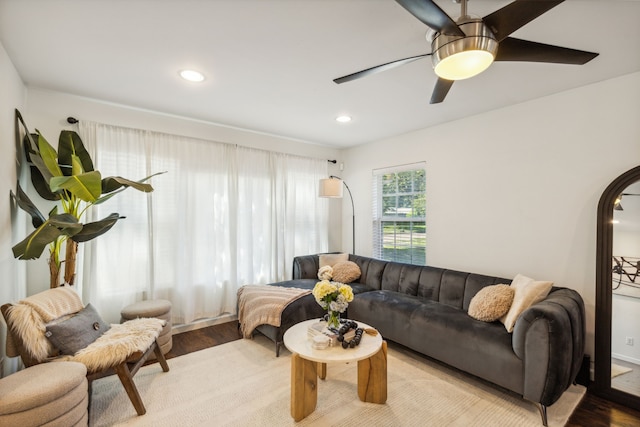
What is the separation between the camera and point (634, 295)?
2.31 metres

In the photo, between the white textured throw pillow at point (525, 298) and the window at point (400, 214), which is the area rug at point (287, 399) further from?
the window at point (400, 214)

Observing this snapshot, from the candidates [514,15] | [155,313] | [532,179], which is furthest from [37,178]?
[532,179]

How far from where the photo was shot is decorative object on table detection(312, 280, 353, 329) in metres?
2.24

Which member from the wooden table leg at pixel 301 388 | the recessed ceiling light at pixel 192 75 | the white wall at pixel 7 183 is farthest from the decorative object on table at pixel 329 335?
the recessed ceiling light at pixel 192 75

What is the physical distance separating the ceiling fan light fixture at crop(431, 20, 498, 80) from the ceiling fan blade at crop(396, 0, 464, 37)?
0.15 feet

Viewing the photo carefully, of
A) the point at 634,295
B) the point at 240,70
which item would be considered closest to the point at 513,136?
the point at 634,295

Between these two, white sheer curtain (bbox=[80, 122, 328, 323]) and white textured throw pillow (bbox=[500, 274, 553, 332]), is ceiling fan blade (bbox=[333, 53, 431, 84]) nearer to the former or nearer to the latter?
white textured throw pillow (bbox=[500, 274, 553, 332])

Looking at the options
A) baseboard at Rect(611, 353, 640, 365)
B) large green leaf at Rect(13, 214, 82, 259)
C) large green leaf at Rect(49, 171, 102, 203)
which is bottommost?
baseboard at Rect(611, 353, 640, 365)

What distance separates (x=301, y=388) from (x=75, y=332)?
1619 mm

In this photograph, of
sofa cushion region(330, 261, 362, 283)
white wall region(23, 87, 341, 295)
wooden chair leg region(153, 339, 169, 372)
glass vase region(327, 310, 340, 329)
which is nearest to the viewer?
glass vase region(327, 310, 340, 329)

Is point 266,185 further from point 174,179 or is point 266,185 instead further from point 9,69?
point 9,69

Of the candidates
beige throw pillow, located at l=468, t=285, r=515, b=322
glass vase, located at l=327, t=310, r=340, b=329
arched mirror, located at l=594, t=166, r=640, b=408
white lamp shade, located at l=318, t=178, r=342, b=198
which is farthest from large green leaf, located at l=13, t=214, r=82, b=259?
arched mirror, located at l=594, t=166, r=640, b=408

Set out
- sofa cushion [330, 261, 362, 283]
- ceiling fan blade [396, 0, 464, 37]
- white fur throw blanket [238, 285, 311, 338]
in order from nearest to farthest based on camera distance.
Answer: ceiling fan blade [396, 0, 464, 37], white fur throw blanket [238, 285, 311, 338], sofa cushion [330, 261, 362, 283]

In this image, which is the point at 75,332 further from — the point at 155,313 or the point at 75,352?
the point at 155,313
